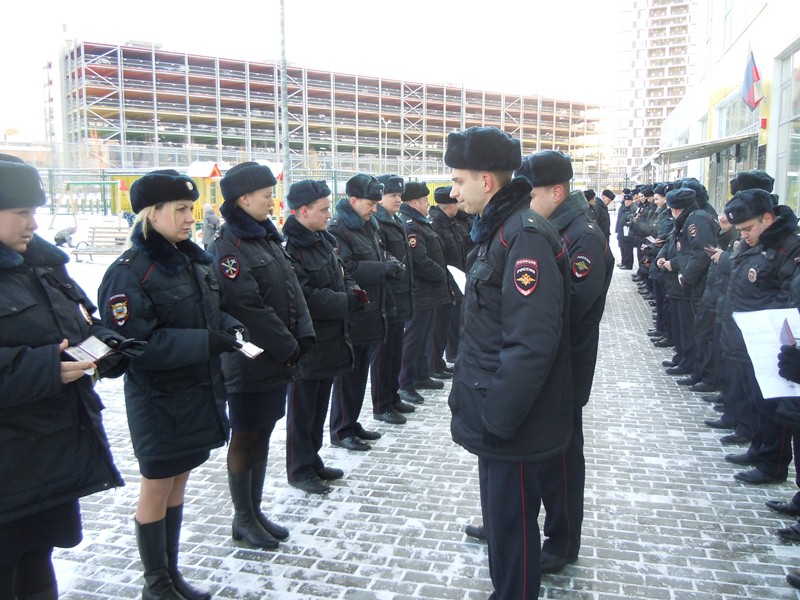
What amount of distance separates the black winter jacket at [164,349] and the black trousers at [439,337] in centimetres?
465

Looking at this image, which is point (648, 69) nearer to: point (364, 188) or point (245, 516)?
point (364, 188)

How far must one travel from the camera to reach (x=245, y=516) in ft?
12.7

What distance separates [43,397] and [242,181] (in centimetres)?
178

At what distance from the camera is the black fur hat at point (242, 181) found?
151 inches

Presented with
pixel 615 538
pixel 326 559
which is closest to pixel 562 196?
pixel 615 538

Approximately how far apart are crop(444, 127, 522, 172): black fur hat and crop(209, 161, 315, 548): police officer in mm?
1447

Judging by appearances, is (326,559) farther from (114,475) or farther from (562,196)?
(562,196)

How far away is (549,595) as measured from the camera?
3.33 m

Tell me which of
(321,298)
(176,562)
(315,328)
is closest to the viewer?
(176,562)

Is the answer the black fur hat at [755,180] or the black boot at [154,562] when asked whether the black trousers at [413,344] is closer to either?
the black fur hat at [755,180]

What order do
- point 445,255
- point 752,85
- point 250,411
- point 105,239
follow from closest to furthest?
1. point 250,411
2. point 445,255
3. point 752,85
4. point 105,239

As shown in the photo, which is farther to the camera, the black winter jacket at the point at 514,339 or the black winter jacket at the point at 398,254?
the black winter jacket at the point at 398,254

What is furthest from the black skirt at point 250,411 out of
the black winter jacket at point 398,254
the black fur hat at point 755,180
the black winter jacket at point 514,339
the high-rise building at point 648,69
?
the high-rise building at point 648,69

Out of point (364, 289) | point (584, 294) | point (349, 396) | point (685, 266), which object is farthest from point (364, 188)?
point (685, 266)
